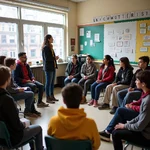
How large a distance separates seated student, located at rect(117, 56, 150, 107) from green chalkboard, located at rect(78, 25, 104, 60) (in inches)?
97.9

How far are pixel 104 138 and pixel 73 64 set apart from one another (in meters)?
2.63

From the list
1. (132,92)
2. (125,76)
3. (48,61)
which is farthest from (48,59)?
(132,92)

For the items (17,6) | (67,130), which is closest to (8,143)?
(67,130)

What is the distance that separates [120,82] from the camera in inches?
149

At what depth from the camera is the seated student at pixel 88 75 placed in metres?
4.40

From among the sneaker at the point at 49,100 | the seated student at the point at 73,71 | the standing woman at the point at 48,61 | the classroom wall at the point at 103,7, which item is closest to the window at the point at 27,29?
the classroom wall at the point at 103,7

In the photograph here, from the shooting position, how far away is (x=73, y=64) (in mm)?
4832

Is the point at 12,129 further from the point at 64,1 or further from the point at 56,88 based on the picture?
the point at 64,1

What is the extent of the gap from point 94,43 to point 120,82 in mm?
2412

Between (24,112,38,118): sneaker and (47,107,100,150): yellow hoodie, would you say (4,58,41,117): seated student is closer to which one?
(24,112,38,118): sneaker

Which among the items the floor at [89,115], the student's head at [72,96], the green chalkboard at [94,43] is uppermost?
the green chalkboard at [94,43]

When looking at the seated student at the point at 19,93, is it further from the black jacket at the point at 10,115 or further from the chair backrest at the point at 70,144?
the chair backrest at the point at 70,144

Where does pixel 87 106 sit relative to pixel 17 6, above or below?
below

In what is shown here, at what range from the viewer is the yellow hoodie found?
4.15 feet
